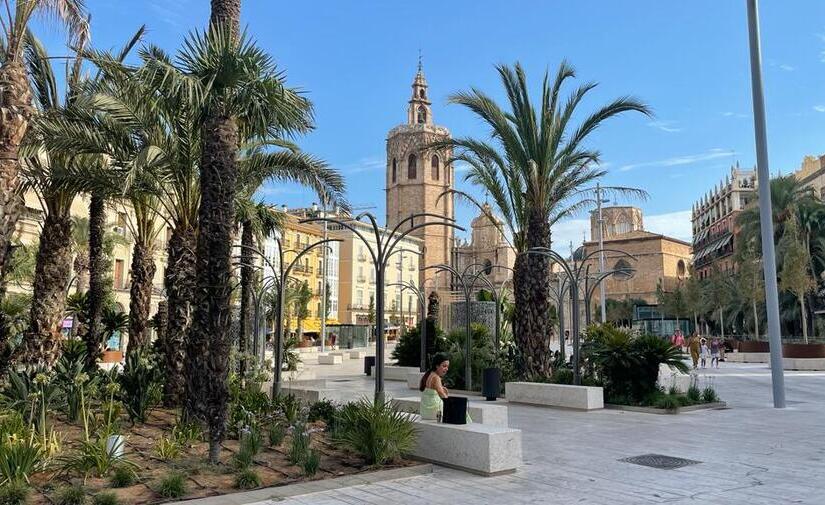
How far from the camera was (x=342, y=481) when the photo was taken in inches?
265

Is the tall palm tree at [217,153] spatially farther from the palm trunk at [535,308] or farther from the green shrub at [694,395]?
the green shrub at [694,395]

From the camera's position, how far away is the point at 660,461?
7.99m

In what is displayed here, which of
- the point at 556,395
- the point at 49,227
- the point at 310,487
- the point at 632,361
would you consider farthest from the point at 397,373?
the point at 310,487

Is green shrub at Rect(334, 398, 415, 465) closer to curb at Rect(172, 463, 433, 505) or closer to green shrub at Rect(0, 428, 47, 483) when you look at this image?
curb at Rect(172, 463, 433, 505)

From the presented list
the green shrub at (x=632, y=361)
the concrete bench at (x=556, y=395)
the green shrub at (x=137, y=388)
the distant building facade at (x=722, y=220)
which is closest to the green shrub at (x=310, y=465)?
the green shrub at (x=137, y=388)

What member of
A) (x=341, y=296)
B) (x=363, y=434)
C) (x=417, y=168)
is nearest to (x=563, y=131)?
(x=363, y=434)

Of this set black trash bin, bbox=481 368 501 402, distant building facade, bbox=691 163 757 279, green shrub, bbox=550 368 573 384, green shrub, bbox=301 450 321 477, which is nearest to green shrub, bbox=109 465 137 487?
green shrub, bbox=301 450 321 477

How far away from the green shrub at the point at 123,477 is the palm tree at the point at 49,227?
7.84 m

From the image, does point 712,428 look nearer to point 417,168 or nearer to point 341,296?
point 341,296

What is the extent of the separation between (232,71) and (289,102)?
2.69 feet

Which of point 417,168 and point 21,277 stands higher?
point 417,168

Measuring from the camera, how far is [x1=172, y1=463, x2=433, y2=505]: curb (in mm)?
5988

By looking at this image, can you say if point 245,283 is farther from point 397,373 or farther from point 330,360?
point 330,360

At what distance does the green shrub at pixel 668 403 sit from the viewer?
42.7 ft
